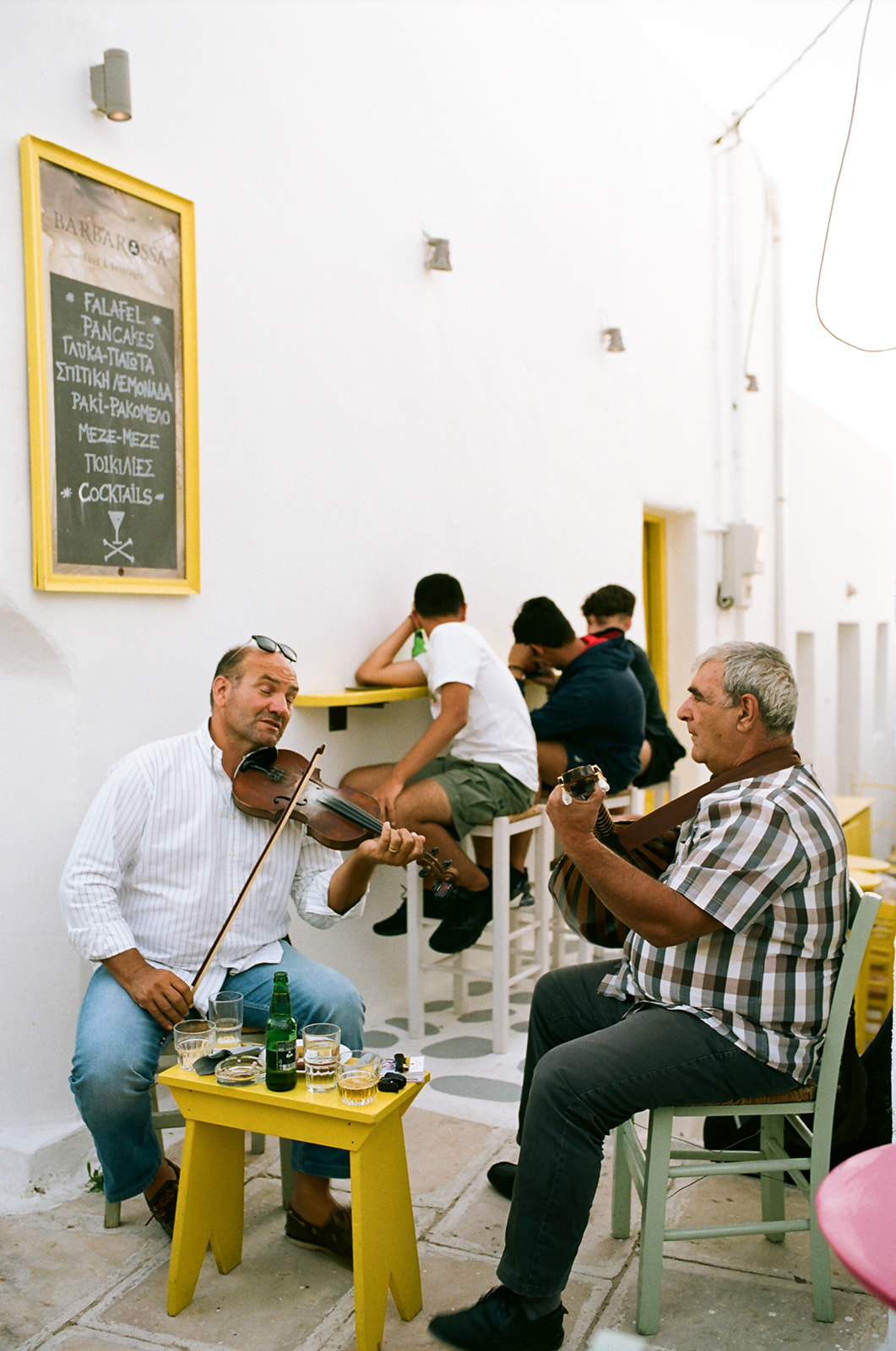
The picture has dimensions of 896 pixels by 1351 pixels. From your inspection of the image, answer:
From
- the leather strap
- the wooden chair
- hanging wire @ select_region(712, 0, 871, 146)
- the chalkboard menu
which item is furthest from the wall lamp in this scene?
hanging wire @ select_region(712, 0, 871, 146)

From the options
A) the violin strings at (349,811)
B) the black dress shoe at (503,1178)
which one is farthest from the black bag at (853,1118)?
the violin strings at (349,811)

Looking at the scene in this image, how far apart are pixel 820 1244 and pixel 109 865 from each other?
5.38 feet

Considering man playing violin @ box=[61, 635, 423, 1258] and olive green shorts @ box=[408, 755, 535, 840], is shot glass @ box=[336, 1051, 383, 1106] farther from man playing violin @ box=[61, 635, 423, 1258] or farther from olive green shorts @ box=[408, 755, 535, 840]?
olive green shorts @ box=[408, 755, 535, 840]

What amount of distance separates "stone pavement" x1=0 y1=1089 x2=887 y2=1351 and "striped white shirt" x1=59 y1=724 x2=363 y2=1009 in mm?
547

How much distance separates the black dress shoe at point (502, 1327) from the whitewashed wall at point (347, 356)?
116cm

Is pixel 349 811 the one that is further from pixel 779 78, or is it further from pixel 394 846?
pixel 779 78

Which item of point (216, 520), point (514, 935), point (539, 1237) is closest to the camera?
point (539, 1237)

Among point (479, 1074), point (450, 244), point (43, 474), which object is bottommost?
point (479, 1074)

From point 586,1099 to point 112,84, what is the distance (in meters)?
2.55

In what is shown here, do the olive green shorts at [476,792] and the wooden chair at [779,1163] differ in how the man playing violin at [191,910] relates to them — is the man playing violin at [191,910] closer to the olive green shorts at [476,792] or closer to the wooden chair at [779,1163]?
the wooden chair at [779,1163]

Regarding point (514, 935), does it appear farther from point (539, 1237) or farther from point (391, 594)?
point (539, 1237)

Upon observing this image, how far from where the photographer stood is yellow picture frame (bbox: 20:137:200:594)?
268 centimetres

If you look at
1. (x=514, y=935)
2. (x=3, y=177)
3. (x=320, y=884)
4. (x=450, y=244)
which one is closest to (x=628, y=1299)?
(x=320, y=884)

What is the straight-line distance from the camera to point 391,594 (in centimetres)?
404
